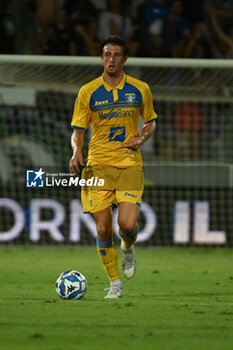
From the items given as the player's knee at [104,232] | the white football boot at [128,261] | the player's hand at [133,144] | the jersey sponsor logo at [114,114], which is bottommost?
the white football boot at [128,261]

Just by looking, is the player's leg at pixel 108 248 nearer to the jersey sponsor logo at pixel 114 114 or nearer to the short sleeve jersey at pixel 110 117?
the short sleeve jersey at pixel 110 117

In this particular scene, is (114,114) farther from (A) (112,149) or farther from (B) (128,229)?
(B) (128,229)

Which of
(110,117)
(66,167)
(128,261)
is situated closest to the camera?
(110,117)

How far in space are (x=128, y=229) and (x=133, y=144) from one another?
729 millimetres

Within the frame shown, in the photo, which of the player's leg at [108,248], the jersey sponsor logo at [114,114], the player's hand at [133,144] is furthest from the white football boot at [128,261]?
the jersey sponsor logo at [114,114]

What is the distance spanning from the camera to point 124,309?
18.9 feet

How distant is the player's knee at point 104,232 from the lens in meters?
6.49

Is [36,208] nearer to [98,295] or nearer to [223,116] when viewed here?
[223,116]

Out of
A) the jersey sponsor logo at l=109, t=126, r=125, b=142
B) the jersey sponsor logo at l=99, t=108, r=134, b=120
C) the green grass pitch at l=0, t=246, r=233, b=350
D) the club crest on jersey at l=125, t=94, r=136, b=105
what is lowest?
the green grass pitch at l=0, t=246, r=233, b=350

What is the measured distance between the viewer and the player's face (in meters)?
6.52

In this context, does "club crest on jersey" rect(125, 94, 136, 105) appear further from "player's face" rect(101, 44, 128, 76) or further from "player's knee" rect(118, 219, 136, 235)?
"player's knee" rect(118, 219, 136, 235)

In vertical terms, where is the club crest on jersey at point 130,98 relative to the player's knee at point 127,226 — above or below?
above

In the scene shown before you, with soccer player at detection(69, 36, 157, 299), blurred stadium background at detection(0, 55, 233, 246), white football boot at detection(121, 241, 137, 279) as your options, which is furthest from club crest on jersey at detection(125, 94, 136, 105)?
blurred stadium background at detection(0, 55, 233, 246)

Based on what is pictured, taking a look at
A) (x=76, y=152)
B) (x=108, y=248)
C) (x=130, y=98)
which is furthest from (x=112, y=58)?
(x=108, y=248)
